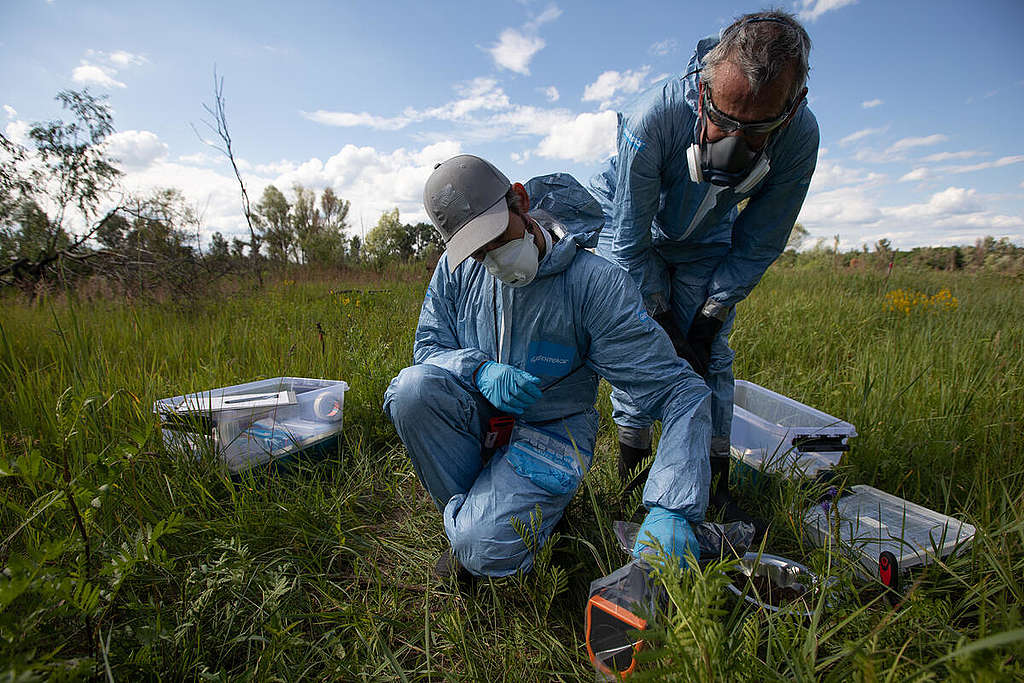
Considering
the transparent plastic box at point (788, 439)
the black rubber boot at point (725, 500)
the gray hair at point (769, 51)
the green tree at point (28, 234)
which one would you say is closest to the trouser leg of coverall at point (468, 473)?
the black rubber boot at point (725, 500)

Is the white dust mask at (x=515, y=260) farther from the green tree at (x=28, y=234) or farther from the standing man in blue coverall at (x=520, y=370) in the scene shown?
the green tree at (x=28, y=234)

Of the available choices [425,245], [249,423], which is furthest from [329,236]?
[249,423]

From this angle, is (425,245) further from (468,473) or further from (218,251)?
(468,473)

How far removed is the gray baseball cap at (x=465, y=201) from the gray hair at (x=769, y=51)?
88 centimetres

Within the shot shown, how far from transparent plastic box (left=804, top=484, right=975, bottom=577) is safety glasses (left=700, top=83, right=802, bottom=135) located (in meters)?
1.30

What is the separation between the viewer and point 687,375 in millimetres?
1533

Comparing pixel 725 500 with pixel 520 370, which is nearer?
pixel 520 370

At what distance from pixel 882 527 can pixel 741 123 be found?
5.23ft

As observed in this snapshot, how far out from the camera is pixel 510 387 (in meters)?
1.62

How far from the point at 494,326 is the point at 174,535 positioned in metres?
1.37

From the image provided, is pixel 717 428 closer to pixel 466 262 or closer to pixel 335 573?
pixel 466 262

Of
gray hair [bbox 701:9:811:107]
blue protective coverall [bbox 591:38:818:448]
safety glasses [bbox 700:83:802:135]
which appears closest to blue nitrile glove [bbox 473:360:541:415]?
blue protective coverall [bbox 591:38:818:448]

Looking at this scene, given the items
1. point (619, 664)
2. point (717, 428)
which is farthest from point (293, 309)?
point (619, 664)

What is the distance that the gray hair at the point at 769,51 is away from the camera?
1455mm
